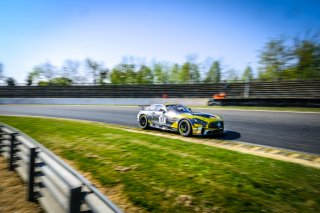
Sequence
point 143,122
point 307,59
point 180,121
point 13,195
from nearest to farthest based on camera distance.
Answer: point 13,195, point 180,121, point 143,122, point 307,59

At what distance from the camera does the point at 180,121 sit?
955 centimetres

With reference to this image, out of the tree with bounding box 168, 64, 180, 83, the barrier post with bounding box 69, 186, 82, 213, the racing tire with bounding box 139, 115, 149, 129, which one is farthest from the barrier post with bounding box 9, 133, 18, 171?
the tree with bounding box 168, 64, 180, 83

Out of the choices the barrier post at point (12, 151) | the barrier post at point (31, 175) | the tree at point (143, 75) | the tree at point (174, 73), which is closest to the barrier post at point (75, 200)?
the barrier post at point (31, 175)

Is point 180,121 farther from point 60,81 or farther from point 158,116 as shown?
point 60,81

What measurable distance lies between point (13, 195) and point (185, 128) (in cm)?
632

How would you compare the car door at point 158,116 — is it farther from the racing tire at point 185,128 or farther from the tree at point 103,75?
the tree at point 103,75

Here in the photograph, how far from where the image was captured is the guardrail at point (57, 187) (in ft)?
8.55

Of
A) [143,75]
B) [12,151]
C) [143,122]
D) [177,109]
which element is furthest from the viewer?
[143,75]

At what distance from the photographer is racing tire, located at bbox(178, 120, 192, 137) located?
920 centimetres

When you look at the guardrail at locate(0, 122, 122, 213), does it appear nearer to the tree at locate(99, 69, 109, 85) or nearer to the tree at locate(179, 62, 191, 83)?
the tree at locate(179, 62, 191, 83)

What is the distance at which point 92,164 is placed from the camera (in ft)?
18.9

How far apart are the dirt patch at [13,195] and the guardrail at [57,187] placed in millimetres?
126

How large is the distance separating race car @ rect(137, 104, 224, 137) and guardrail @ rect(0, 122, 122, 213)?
5802 millimetres

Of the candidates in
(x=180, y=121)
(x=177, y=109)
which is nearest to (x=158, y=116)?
(x=177, y=109)
